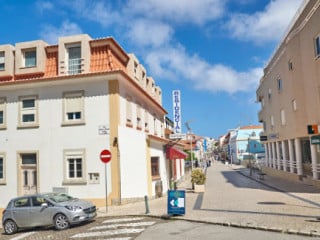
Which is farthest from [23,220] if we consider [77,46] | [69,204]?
[77,46]

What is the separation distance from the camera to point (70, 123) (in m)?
18.8

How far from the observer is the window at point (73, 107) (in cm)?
1881

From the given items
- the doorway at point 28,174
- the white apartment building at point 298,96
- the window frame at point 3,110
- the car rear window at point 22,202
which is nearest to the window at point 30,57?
the window frame at point 3,110

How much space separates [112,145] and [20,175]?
604 cm

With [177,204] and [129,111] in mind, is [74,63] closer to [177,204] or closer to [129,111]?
[129,111]

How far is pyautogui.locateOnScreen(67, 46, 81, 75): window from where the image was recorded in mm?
19250

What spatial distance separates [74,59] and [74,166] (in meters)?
6.06

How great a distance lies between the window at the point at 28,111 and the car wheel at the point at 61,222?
7907mm

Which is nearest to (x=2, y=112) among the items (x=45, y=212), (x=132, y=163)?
(x=132, y=163)

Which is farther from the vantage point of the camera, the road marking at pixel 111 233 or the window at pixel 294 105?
the window at pixel 294 105

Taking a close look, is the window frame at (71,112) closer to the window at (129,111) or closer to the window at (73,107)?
the window at (73,107)

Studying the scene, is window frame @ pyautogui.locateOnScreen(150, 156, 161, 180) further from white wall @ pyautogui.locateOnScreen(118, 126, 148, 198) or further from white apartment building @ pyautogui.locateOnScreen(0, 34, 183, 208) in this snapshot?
white wall @ pyautogui.locateOnScreen(118, 126, 148, 198)

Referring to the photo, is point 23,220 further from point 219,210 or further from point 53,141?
point 219,210

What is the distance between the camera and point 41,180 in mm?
19031
